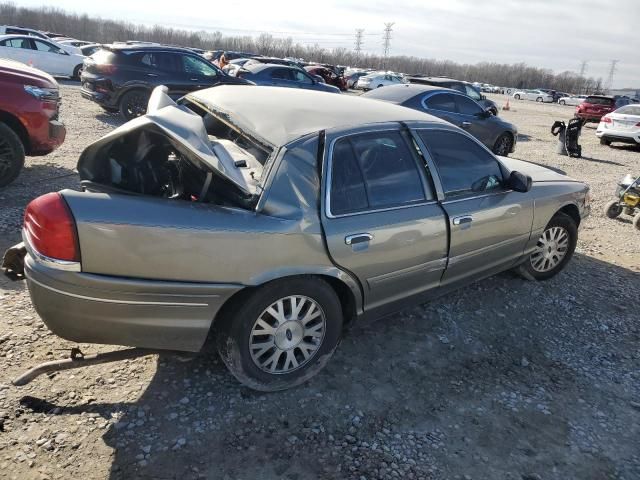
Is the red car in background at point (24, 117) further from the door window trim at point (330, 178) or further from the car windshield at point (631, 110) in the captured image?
the car windshield at point (631, 110)

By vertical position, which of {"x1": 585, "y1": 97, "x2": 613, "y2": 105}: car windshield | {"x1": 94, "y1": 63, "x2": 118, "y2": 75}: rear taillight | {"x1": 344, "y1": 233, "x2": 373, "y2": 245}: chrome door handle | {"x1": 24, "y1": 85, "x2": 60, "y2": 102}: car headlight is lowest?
{"x1": 344, "y1": 233, "x2": 373, "y2": 245}: chrome door handle

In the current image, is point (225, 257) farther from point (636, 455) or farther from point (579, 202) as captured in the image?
point (579, 202)

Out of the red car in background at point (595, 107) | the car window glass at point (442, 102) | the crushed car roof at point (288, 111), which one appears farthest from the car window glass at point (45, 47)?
the red car in background at point (595, 107)

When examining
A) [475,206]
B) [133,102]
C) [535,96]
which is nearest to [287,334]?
[475,206]

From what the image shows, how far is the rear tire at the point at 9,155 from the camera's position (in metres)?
5.61

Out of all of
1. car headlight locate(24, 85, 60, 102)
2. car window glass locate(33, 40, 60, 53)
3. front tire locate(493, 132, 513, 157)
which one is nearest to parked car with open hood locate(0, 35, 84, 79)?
car window glass locate(33, 40, 60, 53)

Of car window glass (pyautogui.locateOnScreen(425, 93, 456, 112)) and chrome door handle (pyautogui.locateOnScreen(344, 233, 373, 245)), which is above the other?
car window glass (pyautogui.locateOnScreen(425, 93, 456, 112))

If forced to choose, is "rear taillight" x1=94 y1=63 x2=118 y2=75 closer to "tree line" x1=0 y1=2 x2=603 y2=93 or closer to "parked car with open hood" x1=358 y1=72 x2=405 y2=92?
"parked car with open hood" x1=358 y1=72 x2=405 y2=92

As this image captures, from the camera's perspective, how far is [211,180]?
2707mm

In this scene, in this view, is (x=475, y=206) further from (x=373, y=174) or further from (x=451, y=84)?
(x=451, y=84)

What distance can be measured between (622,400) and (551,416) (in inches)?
24.9

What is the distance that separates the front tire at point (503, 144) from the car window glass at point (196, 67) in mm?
6919

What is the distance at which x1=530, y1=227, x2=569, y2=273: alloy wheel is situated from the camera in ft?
15.3

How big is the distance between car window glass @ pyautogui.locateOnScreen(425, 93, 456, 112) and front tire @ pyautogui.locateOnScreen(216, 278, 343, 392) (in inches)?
296
